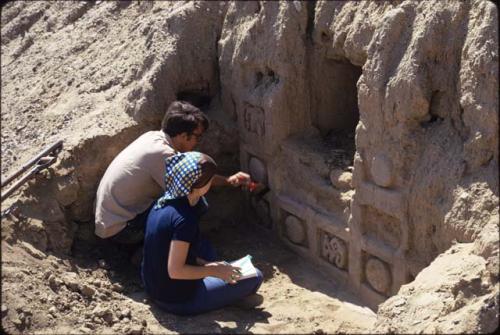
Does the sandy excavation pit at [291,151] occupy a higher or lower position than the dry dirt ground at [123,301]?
higher

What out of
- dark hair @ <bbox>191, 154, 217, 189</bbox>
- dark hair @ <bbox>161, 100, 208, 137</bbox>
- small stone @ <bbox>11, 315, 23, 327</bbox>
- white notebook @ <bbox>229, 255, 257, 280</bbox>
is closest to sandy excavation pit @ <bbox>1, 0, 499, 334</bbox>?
small stone @ <bbox>11, 315, 23, 327</bbox>

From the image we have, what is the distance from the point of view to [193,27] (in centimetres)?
619

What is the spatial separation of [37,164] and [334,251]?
226 cm

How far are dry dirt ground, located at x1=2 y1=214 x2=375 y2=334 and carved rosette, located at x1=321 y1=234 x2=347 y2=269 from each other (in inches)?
6.7

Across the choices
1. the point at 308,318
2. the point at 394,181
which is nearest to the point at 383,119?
the point at 394,181

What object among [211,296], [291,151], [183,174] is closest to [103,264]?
[211,296]

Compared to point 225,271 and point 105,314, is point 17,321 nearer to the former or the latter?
point 105,314

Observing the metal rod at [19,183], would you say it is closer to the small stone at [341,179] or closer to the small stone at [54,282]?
the small stone at [54,282]

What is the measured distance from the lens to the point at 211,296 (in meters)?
4.65

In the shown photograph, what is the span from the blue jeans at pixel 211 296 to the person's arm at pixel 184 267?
0.23 m

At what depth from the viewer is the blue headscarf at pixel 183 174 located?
14.3 feet

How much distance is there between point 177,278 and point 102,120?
1994mm

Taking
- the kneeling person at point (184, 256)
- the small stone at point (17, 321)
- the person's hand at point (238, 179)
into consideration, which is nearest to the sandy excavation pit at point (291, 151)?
the small stone at point (17, 321)

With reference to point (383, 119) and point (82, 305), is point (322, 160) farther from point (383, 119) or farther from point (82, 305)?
point (82, 305)
